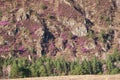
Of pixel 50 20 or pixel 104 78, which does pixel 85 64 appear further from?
pixel 104 78

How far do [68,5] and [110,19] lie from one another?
18832 millimetres

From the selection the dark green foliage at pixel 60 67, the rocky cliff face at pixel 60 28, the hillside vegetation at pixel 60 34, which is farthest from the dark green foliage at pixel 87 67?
the rocky cliff face at pixel 60 28

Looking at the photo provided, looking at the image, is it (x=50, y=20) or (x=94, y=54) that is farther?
(x=50, y=20)

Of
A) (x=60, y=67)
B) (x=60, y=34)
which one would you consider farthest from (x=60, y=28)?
(x=60, y=67)

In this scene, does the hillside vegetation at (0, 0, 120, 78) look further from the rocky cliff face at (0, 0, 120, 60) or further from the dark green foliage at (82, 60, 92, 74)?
the dark green foliage at (82, 60, 92, 74)

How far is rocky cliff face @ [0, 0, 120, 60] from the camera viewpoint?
123688 mm

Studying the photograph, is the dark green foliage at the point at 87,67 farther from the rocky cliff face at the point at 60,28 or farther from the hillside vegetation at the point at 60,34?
the rocky cliff face at the point at 60,28

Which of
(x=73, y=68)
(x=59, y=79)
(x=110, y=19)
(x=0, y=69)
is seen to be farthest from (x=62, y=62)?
(x=59, y=79)

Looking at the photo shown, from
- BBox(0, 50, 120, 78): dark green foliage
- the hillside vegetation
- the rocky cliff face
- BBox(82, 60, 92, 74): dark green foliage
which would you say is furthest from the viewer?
the rocky cliff face

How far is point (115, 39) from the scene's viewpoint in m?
132

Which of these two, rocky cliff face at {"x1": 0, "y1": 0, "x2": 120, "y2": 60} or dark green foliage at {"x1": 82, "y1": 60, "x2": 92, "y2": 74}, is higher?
rocky cliff face at {"x1": 0, "y1": 0, "x2": 120, "y2": 60}

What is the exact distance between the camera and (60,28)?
135 meters

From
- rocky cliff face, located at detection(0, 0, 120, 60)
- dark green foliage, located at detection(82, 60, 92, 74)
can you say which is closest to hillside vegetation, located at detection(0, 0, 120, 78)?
rocky cliff face, located at detection(0, 0, 120, 60)

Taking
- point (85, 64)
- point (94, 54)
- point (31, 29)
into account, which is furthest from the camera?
point (31, 29)
